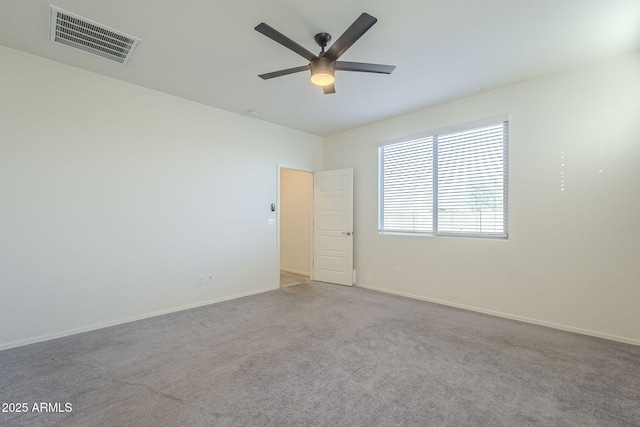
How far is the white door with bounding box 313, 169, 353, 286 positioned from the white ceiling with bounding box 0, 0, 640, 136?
73.9 inches

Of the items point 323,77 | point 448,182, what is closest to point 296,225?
point 448,182

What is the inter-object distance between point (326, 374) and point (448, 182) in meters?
3.19

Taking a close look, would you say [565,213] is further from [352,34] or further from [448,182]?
[352,34]

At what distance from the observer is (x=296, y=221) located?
6488 mm

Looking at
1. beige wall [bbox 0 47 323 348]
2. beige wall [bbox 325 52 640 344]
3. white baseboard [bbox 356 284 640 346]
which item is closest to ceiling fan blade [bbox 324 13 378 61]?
beige wall [bbox 325 52 640 344]

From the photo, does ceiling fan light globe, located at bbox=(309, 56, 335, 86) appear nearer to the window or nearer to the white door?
the window

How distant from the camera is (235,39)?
2.65 meters

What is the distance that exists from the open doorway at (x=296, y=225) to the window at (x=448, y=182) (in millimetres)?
1757

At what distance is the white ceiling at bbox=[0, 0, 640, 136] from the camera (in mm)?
2254

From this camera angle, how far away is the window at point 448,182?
12.4ft

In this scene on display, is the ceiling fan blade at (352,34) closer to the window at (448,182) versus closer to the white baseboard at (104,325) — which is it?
the window at (448,182)

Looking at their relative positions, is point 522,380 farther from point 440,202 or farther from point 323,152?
point 323,152

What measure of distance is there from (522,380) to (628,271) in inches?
72.3

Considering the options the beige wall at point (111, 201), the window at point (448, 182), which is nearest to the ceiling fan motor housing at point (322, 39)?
the beige wall at point (111, 201)
